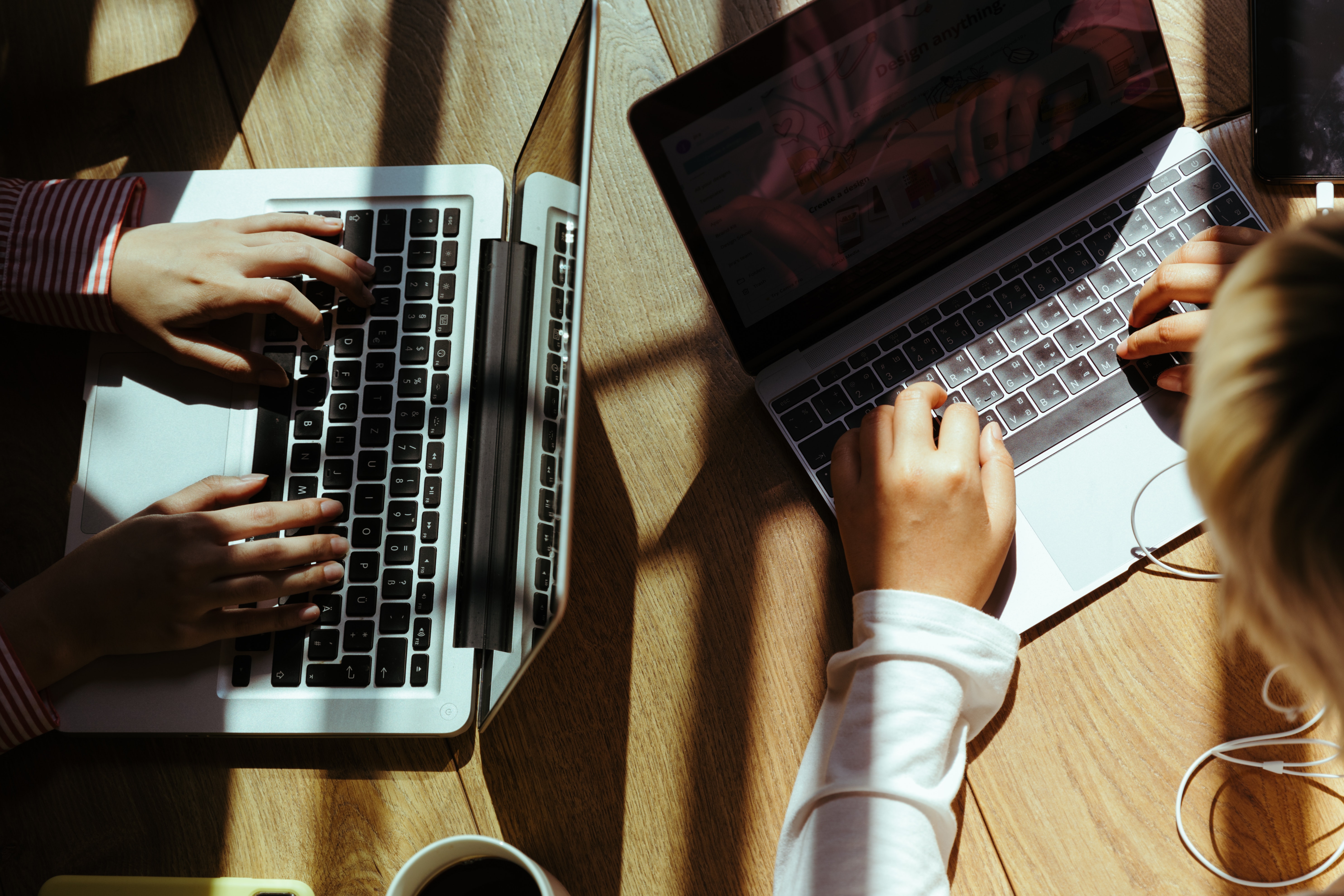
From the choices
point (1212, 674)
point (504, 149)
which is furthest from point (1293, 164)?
point (504, 149)

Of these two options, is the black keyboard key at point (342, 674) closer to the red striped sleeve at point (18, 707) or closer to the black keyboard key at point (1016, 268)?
the red striped sleeve at point (18, 707)

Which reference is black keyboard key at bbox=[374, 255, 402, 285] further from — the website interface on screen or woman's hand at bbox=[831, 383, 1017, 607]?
woman's hand at bbox=[831, 383, 1017, 607]

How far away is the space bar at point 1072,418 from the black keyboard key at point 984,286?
0.38 ft

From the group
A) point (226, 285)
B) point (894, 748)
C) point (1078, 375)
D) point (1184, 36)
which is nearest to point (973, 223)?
point (1078, 375)

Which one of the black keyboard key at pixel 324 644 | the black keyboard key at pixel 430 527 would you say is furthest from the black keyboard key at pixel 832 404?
the black keyboard key at pixel 324 644

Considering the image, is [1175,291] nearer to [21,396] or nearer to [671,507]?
[671,507]

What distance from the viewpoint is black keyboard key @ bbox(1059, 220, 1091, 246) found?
0.69 m

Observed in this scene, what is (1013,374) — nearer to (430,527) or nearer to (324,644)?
(430,527)

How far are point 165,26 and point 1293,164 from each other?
1.06m

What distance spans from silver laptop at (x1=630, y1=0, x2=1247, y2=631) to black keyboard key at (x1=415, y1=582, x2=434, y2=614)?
31 centimetres

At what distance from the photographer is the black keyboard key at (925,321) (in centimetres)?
69

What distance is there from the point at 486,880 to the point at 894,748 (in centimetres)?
30

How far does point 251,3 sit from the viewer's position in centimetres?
80

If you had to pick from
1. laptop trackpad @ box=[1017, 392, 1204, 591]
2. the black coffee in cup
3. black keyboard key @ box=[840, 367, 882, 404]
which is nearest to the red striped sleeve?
the black coffee in cup
